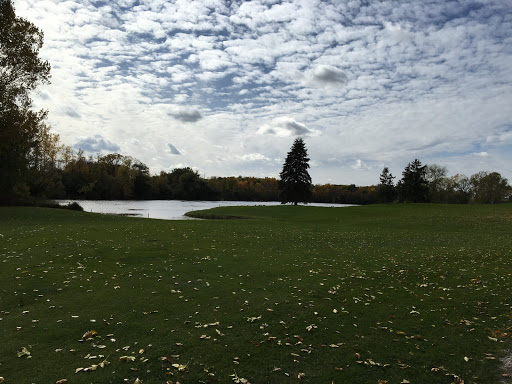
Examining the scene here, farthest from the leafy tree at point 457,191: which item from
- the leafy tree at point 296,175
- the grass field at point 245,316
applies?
the grass field at point 245,316

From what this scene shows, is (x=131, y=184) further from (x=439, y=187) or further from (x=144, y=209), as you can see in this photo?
(x=439, y=187)

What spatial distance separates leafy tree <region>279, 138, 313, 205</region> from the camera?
6462cm

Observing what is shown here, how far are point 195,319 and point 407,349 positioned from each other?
420 cm

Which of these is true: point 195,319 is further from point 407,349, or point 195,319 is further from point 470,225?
point 470,225

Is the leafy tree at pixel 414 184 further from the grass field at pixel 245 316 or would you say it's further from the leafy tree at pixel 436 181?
the grass field at pixel 245 316

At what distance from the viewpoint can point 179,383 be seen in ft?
14.9

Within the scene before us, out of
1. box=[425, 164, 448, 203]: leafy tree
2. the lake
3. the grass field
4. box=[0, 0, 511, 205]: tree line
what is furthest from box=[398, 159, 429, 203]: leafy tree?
the grass field

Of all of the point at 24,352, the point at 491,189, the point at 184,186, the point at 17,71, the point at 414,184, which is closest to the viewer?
the point at 24,352

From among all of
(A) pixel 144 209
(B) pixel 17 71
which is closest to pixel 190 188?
(A) pixel 144 209

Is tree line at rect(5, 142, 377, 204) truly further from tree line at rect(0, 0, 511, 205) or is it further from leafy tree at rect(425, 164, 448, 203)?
leafy tree at rect(425, 164, 448, 203)

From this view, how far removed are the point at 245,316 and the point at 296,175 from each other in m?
58.5

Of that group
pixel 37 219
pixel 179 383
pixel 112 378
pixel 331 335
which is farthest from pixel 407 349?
pixel 37 219

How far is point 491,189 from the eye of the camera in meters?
89.8

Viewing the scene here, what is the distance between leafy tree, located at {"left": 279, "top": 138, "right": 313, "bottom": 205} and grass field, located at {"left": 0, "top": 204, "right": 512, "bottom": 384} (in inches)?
1994
